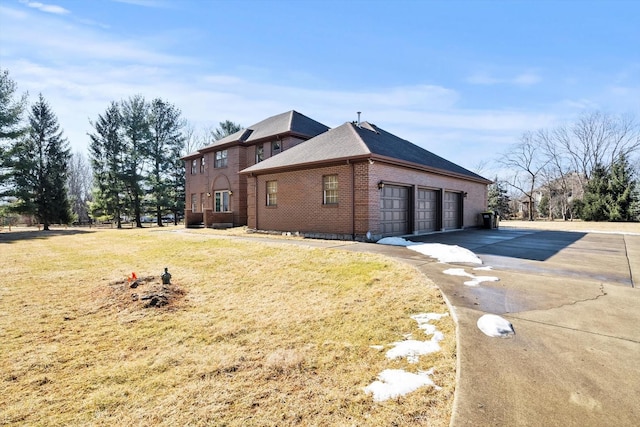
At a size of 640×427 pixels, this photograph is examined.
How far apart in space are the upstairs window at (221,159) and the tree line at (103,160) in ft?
36.9

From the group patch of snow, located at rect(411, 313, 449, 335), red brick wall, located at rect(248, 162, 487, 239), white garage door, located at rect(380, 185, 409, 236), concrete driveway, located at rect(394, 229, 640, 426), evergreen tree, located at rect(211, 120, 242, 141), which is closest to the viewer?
concrete driveway, located at rect(394, 229, 640, 426)

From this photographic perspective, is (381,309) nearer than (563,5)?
Yes

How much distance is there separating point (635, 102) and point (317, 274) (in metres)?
40.6

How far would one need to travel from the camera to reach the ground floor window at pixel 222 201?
23.5 metres

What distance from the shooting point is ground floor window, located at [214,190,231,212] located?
77.2 feet

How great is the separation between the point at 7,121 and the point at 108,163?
8.40m

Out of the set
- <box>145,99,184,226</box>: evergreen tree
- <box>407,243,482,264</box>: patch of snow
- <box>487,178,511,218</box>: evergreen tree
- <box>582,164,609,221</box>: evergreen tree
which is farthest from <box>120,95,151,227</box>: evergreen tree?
<box>582,164,609,221</box>: evergreen tree

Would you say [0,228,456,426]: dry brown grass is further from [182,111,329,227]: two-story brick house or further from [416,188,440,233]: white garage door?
[182,111,329,227]: two-story brick house

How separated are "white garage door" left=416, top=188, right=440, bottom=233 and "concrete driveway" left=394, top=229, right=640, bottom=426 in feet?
28.1

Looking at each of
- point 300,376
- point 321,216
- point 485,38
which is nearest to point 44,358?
point 300,376

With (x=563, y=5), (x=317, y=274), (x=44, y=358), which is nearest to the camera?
(x=44, y=358)

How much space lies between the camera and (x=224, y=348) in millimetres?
3918

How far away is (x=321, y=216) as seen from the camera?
1312 centimetres

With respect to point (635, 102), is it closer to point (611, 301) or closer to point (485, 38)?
point (485, 38)
